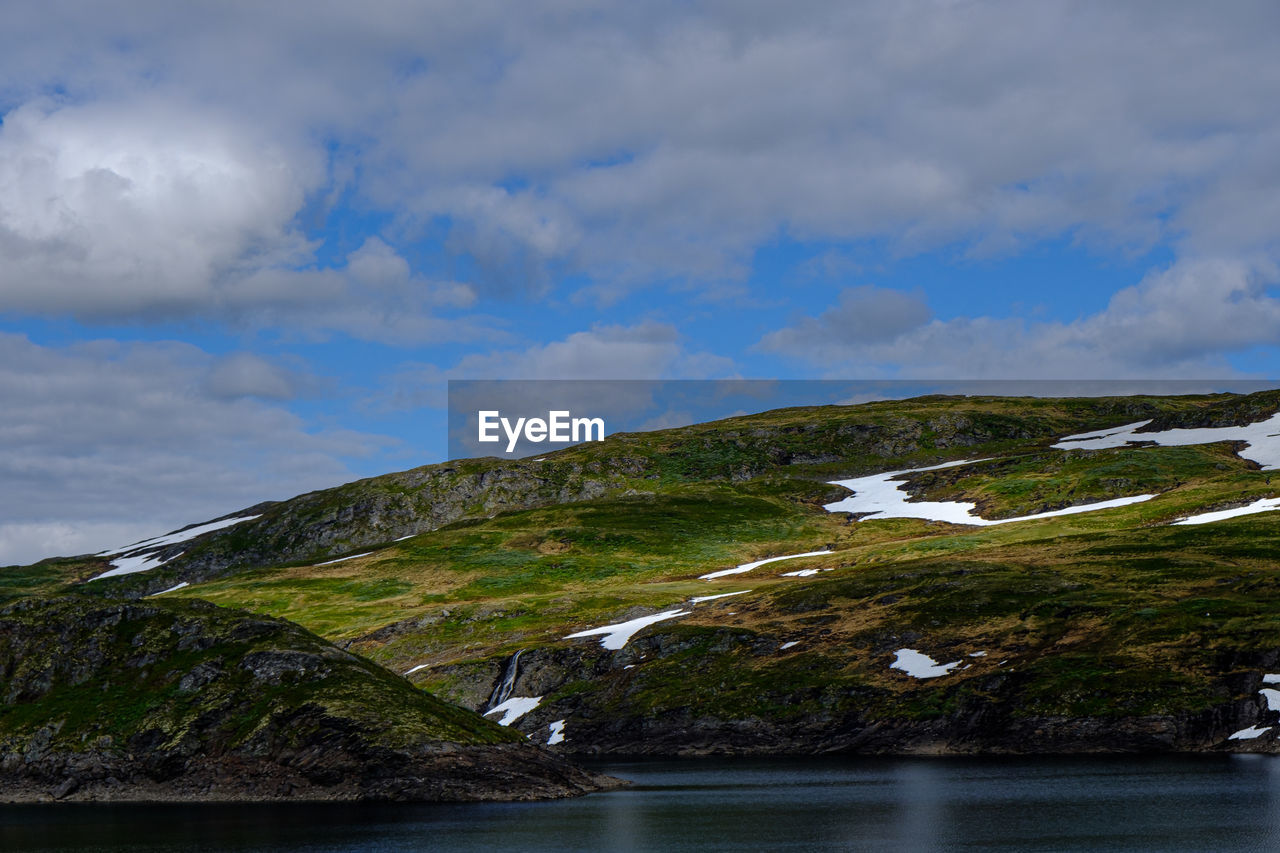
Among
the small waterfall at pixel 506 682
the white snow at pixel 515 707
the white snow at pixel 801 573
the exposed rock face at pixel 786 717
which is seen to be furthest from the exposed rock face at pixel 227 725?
the white snow at pixel 801 573

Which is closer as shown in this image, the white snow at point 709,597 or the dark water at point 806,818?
the dark water at point 806,818

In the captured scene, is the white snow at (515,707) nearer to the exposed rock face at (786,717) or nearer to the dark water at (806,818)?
the exposed rock face at (786,717)

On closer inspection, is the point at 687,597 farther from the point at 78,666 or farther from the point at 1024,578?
the point at 78,666

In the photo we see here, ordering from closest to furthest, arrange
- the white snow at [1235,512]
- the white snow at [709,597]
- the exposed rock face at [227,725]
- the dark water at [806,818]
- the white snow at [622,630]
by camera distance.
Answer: the dark water at [806,818], the exposed rock face at [227,725], the white snow at [622,630], the white snow at [709,597], the white snow at [1235,512]

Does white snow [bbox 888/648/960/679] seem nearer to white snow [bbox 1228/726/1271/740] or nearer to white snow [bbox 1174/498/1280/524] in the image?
white snow [bbox 1228/726/1271/740]

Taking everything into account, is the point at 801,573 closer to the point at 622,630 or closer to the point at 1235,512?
the point at 622,630
